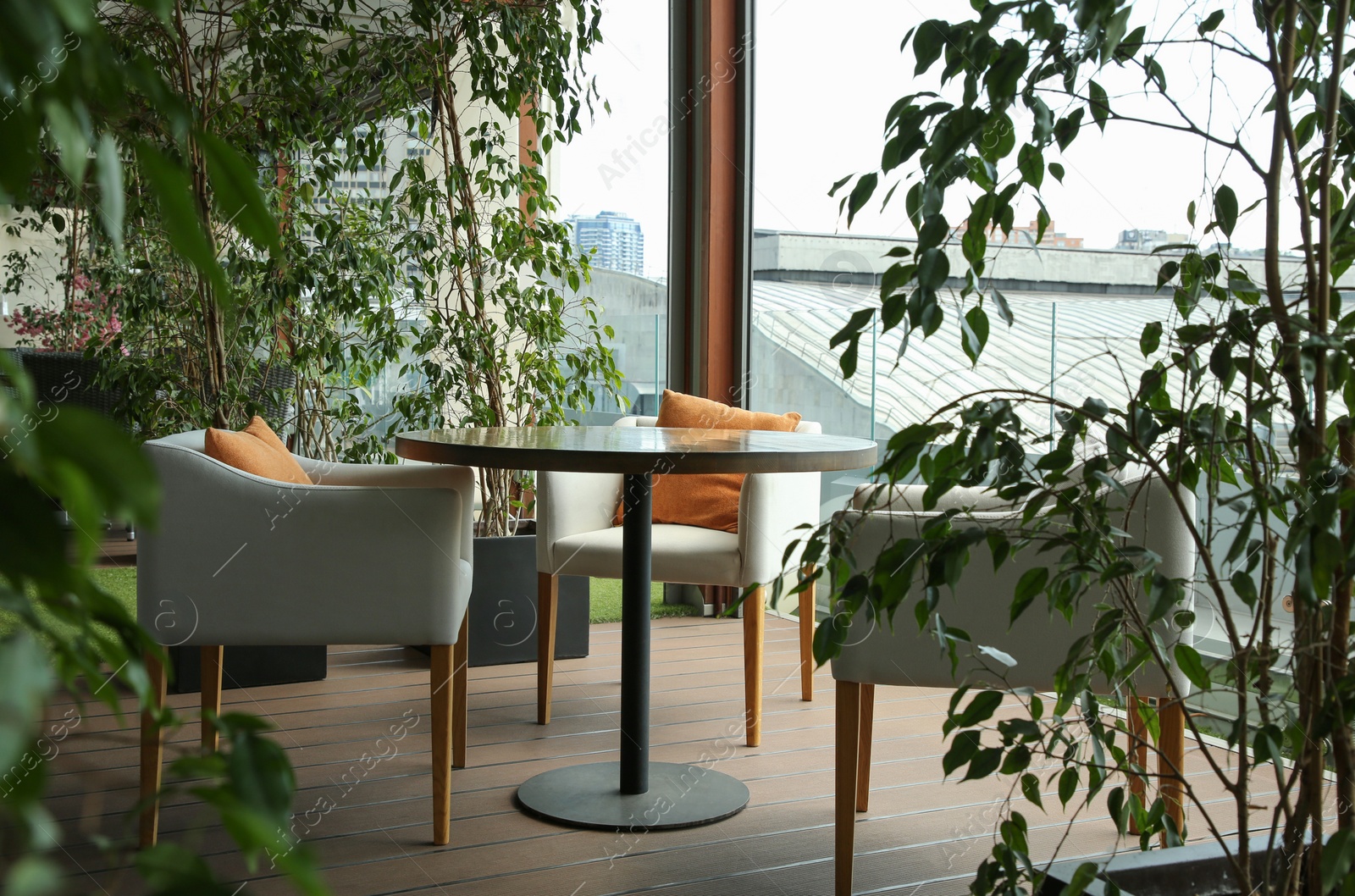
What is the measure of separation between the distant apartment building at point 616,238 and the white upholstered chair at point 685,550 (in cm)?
167

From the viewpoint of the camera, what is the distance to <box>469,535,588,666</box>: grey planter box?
134 inches

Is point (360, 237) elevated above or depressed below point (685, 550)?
above

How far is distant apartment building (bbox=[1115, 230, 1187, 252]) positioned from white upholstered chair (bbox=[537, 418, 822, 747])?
110 cm

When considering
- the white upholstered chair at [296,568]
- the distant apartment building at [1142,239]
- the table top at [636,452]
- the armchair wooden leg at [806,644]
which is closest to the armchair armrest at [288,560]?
the white upholstered chair at [296,568]

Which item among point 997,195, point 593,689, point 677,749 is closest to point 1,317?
point 593,689

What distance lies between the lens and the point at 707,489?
3.32 meters

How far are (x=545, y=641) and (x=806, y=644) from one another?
756 millimetres

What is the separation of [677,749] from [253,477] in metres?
1.26

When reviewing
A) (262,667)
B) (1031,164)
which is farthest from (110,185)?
(262,667)

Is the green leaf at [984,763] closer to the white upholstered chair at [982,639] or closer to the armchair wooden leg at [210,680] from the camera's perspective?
the white upholstered chair at [982,639]

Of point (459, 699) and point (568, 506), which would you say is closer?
point (459, 699)

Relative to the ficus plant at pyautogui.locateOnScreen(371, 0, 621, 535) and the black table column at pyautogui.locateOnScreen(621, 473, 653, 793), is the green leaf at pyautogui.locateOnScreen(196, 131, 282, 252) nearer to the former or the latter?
the black table column at pyautogui.locateOnScreen(621, 473, 653, 793)

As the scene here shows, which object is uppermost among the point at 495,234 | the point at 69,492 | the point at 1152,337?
the point at 495,234

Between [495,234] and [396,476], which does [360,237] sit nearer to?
[495,234]
